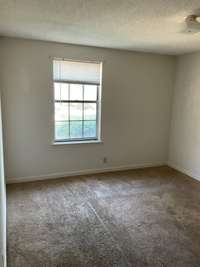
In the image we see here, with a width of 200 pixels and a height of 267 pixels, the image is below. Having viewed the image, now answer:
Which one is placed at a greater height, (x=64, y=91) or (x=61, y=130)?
(x=64, y=91)

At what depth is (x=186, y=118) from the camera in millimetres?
4438

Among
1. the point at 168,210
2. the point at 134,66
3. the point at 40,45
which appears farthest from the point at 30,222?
the point at 134,66

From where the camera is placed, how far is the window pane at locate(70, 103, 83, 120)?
4.08 metres

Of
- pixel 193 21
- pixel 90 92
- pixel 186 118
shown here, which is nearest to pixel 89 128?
pixel 90 92

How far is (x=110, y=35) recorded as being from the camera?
3.10 meters

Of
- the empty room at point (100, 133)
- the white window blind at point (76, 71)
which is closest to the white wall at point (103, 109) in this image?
the empty room at point (100, 133)

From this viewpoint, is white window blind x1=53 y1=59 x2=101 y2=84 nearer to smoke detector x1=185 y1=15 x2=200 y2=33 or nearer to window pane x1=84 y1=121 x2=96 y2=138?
window pane x1=84 y1=121 x2=96 y2=138

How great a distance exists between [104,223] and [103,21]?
2.43 meters

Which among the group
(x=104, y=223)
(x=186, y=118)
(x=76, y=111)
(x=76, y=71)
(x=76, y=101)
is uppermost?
(x=76, y=71)

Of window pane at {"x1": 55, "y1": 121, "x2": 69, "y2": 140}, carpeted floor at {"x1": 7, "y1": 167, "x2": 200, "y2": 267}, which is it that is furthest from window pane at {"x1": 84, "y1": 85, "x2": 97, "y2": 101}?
carpeted floor at {"x1": 7, "y1": 167, "x2": 200, "y2": 267}

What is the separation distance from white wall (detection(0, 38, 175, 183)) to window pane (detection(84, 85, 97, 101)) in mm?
188

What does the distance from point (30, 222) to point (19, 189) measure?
104cm

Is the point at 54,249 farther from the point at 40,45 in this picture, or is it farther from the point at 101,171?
the point at 40,45

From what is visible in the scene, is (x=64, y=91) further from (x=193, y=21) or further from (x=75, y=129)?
(x=193, y=21)
